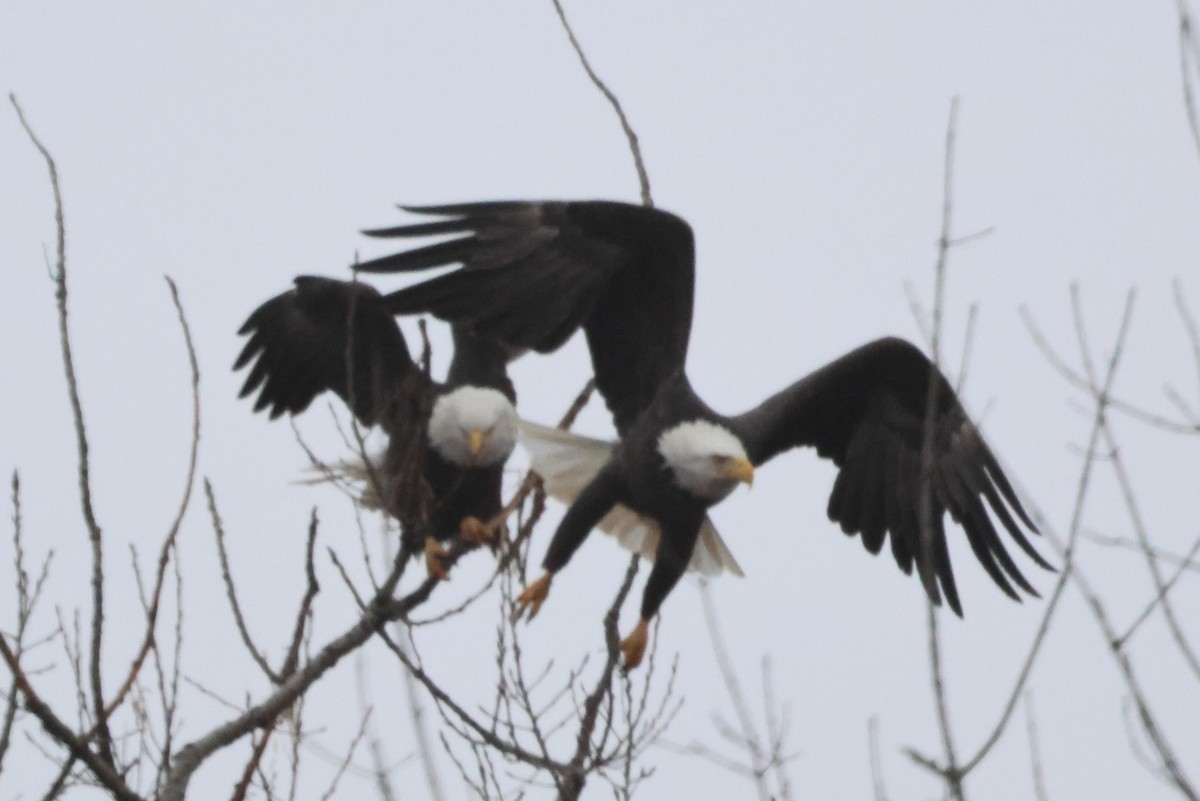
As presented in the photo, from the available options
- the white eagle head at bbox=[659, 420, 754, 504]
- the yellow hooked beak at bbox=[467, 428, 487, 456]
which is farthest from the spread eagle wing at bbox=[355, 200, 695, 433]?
the yellow hooked beak at bbox=[467, 428, 487, 456]

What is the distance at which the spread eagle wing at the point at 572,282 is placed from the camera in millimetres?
4617

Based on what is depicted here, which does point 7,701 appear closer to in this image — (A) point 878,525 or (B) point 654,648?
(B) point 654,648

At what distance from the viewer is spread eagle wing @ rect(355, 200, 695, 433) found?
4.62 meters

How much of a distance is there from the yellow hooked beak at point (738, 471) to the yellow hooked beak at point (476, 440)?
1.21 m

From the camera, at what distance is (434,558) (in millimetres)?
4887

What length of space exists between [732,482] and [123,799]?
246cm

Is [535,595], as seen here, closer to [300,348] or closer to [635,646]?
[635,646]

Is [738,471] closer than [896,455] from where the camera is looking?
Yes

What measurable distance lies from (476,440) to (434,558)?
957 millimetres

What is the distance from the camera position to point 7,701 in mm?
2611

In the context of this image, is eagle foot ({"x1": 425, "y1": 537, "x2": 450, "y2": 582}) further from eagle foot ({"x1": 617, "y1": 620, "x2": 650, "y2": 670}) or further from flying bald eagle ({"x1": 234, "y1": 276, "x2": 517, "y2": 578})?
eagle foot ({"x1": 617, "y1": 620, "x2": 650, "y2": 670})

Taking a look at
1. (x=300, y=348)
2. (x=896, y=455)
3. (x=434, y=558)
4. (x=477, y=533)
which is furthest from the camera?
(x=300, y=348)

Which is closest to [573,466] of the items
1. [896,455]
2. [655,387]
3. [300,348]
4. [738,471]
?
[655,387]

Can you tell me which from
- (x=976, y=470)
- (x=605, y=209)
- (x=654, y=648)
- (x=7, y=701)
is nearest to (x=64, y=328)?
(x=7, y=701)
